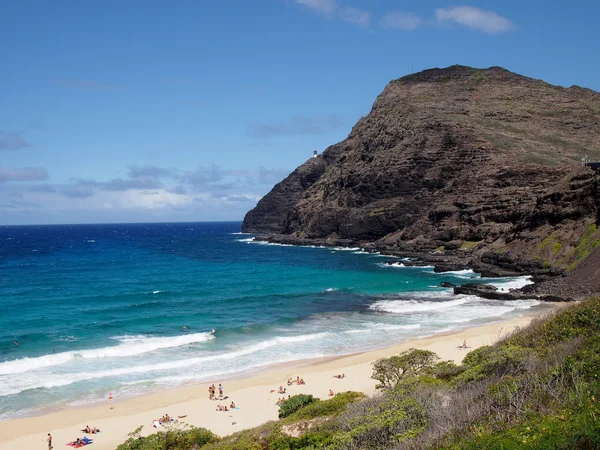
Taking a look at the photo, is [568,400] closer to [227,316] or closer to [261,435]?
[261,435]

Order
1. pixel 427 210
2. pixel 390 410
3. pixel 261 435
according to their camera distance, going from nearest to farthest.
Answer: pixel 390 410 < pixel 261 435 < pixel 427 210

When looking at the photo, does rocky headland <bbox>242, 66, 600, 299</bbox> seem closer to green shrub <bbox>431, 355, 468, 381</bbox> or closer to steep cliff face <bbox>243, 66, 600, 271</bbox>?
steep cliff face <bbox>243, 66, 600, 271</bbox>

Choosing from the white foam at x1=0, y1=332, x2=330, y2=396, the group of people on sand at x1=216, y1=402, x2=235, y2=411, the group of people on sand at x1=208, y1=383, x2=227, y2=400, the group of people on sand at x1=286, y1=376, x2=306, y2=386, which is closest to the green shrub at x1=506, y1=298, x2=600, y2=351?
the group of people on sand at x1=286, y1=376, x2=306, y2=386

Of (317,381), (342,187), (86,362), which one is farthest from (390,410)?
(342,187)

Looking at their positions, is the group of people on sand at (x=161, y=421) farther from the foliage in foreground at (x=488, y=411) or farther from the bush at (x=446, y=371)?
the bush at (x=446, y=371)

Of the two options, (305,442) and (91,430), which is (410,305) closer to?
(91,430)

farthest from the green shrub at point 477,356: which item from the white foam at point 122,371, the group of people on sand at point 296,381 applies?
the white foam at point 122,371

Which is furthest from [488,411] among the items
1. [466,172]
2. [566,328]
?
[466,172]
